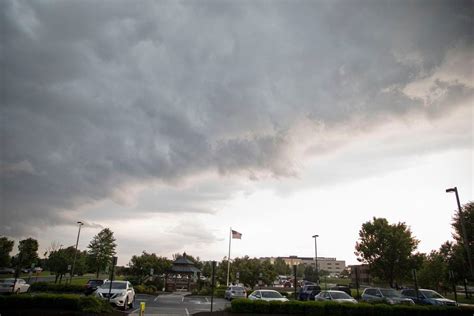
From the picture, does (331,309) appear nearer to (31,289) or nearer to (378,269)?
(378,269)

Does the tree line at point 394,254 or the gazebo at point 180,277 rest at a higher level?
the tree line at point 394,254

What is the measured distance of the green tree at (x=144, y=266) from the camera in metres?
50.4

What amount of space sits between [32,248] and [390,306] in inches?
4171

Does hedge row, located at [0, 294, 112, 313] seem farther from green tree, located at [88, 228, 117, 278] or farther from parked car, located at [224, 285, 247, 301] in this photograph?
green tree, located at [88, 228, 117, 278]

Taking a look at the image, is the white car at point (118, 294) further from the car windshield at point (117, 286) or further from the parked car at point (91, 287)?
the parked car at point (91, 287)

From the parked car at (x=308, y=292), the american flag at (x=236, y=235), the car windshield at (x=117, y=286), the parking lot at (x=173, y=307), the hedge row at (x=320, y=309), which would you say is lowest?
the parking lot at (x=173, y=307)

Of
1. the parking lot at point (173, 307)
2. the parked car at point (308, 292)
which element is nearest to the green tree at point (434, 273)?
the parked car at point (308, 292)

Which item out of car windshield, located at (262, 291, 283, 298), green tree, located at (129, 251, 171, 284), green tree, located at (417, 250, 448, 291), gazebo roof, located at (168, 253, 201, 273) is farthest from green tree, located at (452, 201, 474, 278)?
green tree, located at (129, 251, 171, 284)

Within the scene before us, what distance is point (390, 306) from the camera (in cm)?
1858

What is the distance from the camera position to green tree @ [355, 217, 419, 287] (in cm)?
4156

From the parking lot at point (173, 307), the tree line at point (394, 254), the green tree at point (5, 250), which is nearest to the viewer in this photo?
the parking lot at point (173, 307)

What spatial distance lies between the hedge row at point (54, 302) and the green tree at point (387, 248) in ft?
121

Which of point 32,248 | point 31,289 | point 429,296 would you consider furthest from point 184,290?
point 32,248

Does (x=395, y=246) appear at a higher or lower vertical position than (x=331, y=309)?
higher
